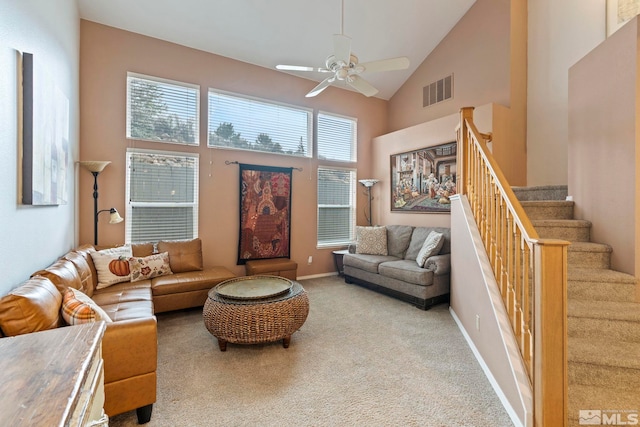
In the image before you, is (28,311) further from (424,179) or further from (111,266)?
(424,179)

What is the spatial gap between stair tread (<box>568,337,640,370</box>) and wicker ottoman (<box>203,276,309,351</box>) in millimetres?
2054

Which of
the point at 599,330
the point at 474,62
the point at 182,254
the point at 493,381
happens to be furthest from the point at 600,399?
the point at 474,62

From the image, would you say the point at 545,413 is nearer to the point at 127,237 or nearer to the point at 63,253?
the point at 63,253

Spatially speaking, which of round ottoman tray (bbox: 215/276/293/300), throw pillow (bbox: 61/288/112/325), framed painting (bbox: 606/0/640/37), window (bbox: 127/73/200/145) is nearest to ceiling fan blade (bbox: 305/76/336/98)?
window (bbox: 127/73/200/145)

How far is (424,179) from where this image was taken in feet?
16.8

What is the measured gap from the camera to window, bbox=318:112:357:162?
18.4 feet

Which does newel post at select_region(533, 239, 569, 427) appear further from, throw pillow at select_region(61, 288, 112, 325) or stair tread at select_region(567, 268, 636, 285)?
throw pillow at select_region(61, 288, 112, 325)

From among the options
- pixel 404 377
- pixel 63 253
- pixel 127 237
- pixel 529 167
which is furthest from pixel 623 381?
pixel 127 237

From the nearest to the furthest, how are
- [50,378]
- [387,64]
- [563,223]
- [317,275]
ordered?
[50,378] → [563,223] → [387,64] → [317,275]

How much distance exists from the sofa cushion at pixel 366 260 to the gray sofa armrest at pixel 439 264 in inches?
31.8

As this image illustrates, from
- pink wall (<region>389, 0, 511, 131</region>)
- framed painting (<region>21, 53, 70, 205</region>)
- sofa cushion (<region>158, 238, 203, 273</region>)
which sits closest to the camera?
framed painting (<region>21, 53, 70, 205</region>)

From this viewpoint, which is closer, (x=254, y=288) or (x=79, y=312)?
(x=79, y=312)

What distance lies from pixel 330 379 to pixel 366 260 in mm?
2532

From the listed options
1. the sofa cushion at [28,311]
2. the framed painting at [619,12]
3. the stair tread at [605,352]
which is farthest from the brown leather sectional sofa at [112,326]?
the framed painting at [619,12]
